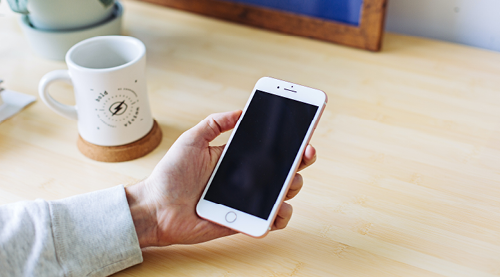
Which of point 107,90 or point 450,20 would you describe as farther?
point 450,20

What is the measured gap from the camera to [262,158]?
1.65 feet

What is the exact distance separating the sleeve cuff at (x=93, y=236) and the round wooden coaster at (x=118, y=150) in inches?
5.2

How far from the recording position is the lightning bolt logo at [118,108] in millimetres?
574

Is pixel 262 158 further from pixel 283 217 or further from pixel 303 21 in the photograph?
pixel 303 21

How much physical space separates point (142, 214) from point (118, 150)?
146mm

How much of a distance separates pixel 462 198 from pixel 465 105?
21 cm

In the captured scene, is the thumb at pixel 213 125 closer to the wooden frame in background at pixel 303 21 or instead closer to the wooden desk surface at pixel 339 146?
the wooden desk surface at pixel 339 146

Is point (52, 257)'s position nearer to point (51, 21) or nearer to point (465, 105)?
point (51, 21)

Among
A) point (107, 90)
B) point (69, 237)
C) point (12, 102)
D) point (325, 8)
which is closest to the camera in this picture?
point (69, 237)

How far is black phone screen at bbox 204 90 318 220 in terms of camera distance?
48 cm

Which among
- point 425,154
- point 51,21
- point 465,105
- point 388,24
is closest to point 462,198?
point 425,154

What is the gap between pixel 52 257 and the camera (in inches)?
17.5

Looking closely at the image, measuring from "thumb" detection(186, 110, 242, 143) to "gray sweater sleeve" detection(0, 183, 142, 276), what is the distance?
0.11 meters

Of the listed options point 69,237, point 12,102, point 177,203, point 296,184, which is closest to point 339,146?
point 296,184
